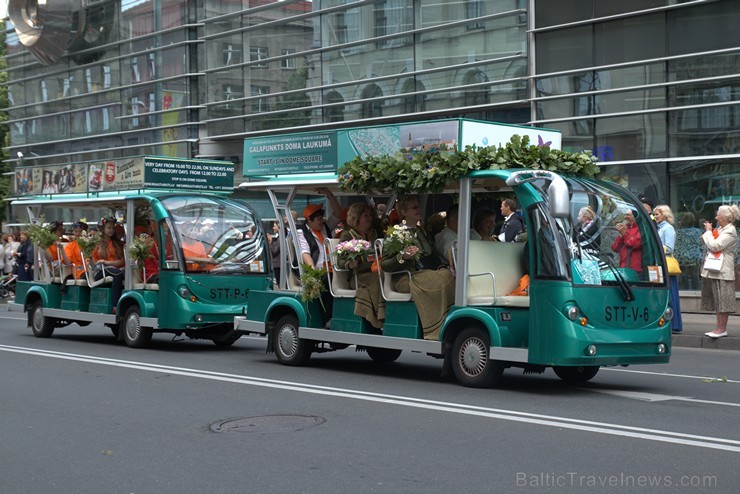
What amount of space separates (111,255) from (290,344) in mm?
5519

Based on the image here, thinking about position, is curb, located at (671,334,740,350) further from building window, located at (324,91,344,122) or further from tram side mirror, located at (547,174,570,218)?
building window, located at (324,91,344,122)

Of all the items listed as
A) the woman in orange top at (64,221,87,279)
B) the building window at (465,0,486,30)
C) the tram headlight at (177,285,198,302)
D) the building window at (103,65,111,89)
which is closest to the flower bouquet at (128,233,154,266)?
the tram headlight at (177,285,198,302)

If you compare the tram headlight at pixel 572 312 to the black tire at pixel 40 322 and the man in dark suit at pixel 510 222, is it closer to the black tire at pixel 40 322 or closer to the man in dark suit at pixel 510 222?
the man in dark suit at pixel 510 222

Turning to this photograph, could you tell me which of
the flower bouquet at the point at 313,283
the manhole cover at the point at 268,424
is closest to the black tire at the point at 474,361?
the manhole cover at the point at 268,424

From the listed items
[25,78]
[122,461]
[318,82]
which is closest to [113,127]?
[25,78]

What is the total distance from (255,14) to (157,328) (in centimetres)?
1876

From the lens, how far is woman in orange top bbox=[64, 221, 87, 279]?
18.4 metres

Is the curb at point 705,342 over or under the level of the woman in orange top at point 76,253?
under

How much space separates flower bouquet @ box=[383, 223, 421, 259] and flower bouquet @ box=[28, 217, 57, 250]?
30.9 ft

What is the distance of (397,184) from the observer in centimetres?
1159

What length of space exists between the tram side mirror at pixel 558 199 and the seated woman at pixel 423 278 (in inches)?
70.1

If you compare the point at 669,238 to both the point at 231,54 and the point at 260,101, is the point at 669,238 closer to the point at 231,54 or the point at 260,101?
the point at 260,101

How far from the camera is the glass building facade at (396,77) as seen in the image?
2167cm

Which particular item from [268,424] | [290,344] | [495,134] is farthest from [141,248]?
[268,424]
